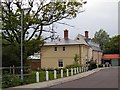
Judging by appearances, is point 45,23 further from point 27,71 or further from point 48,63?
point 48,63

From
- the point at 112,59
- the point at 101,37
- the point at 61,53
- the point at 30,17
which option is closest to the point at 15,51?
the point at 30,17

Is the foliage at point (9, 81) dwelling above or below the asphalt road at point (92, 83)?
above

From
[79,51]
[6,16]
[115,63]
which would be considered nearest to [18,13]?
[6,16]

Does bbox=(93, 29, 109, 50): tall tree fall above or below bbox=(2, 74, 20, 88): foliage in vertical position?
above

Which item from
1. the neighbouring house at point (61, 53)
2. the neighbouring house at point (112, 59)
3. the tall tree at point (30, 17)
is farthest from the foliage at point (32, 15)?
the neighbouring house at point (112, 59)

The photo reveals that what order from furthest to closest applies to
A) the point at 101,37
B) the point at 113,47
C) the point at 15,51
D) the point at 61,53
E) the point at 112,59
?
1. the point at 101,37
2. the point at 113,47
3. the point at 112,59
4. the point at 61,53
5. the point at 15,51

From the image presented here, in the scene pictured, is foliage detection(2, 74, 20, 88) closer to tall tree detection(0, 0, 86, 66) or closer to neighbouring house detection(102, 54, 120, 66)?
tall tree detection(0, 0, 86, 66)

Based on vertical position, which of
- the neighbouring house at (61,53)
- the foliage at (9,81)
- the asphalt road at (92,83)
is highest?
the neighbouring house at (61,53)

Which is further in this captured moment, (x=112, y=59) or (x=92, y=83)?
(x=112, y=59)

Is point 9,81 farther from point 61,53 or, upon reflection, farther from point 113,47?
point 113,47

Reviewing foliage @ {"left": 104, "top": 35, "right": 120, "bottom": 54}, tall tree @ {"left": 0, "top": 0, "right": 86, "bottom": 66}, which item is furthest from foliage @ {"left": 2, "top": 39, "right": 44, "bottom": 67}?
foliage @ {"left": 104, "top": 35, "right": 120, "bottom": 54}

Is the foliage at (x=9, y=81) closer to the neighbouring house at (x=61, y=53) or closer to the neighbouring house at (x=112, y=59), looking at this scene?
the neighbouring house at (x=61, y=53)

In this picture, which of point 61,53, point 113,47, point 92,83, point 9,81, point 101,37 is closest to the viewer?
point 9,81

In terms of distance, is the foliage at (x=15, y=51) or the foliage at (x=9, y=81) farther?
the foliage at (x=15, y=51)
